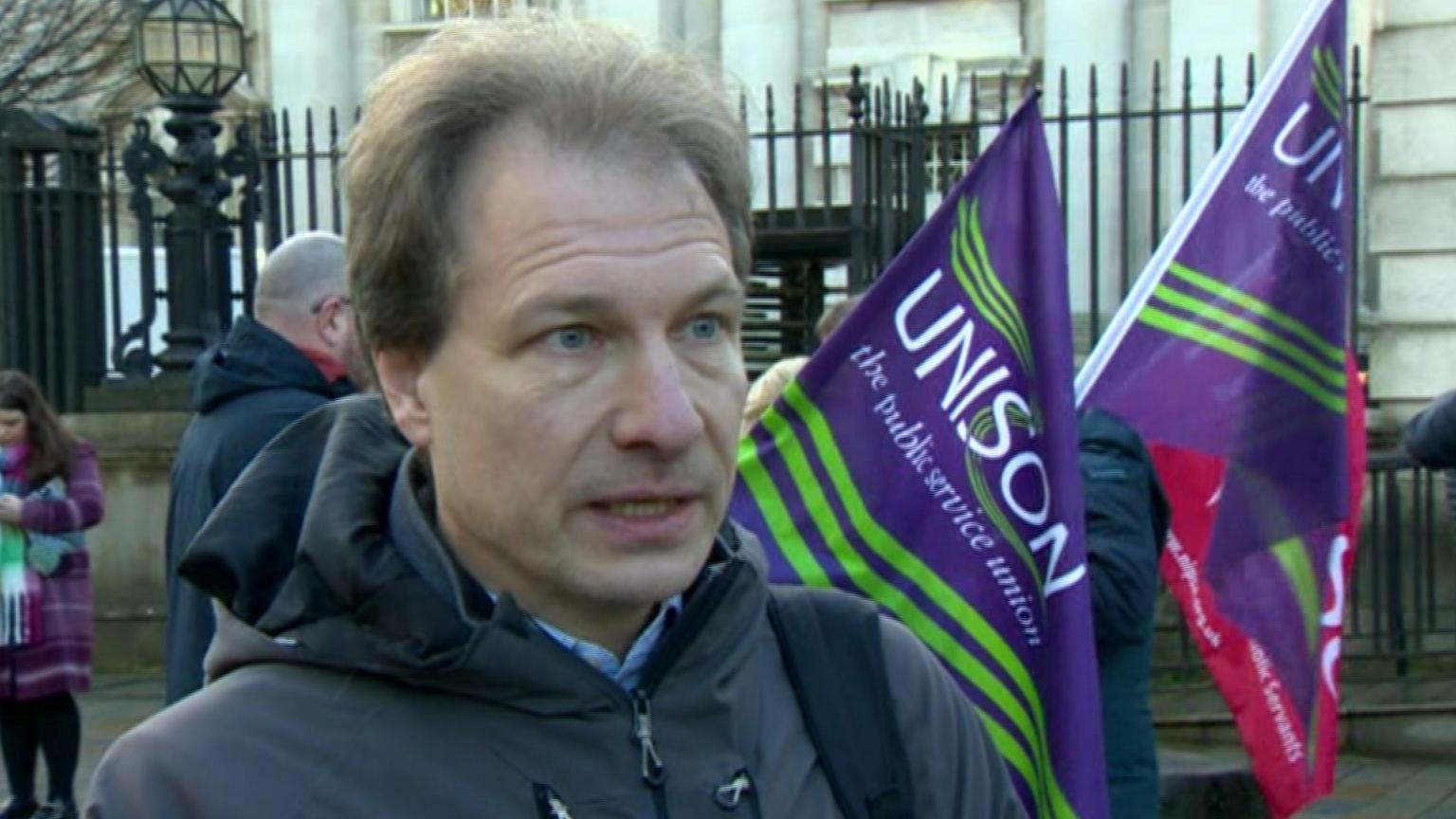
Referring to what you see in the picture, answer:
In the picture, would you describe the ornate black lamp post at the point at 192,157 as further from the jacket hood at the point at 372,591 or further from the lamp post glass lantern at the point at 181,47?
the jacket hood at the point at 372,591

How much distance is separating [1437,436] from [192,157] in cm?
693

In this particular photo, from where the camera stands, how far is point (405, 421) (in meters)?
1.86

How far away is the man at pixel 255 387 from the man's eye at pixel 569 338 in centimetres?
306

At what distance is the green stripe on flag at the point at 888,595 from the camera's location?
373 cm

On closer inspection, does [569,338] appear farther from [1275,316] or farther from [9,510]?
[9,510]

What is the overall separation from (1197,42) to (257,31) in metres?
10.5

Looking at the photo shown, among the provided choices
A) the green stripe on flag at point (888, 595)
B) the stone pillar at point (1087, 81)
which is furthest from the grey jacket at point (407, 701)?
the stone pillar at point (1087, 81)

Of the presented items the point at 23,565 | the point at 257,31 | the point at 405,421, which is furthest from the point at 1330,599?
the point at 257,31

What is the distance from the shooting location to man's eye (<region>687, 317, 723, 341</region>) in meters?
1.79

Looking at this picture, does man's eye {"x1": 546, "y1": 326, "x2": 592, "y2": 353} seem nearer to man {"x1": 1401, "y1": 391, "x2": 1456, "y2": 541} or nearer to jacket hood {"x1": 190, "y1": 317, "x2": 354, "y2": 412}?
jacket hood {"x1": 190, "y1": 317, "x2": 354, "y2": 412}

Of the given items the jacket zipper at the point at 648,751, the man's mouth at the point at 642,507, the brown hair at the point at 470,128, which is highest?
the brown hair at the point at 470,128

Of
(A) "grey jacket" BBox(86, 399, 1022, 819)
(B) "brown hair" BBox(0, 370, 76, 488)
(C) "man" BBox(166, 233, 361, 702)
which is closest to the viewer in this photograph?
(A) "grey jacket" BBox(86, 399, 1022, 819)

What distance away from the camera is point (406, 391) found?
1864 millimetres

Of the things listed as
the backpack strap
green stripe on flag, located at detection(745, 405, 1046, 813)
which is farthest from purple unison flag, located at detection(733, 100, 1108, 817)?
the backpack strap
